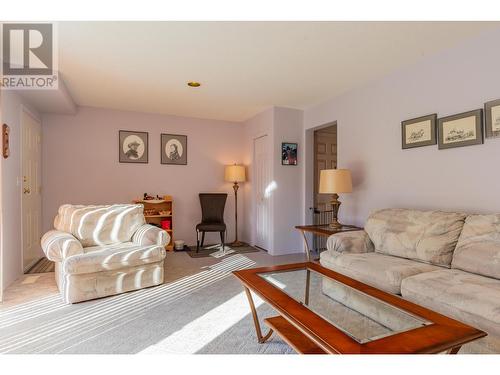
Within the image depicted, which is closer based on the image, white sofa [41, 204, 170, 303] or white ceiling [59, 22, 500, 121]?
white ceiling [59, 22, 500, 121]

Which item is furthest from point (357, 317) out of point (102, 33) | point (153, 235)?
point (102, 33)

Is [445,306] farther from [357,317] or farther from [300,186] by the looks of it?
[300,186]

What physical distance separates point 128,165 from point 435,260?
174 inches

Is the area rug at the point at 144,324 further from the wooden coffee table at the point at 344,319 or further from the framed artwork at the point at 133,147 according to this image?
the framed artwork at the point at 133,147

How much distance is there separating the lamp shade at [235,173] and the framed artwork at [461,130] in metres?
3.12

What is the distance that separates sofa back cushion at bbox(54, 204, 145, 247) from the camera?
10.1 feet

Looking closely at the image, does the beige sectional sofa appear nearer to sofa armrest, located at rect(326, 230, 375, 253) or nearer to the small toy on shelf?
sofa armrest, located at rect(326, 230, 375, 253)

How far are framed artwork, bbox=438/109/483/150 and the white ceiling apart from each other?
0.66 meters

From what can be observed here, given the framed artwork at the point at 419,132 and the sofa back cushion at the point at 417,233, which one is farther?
the framed artwork at the point at 419,132

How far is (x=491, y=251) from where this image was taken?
1935 mm

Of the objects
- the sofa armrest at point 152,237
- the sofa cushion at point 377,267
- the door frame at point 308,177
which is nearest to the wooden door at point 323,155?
the door frame at point 308,177

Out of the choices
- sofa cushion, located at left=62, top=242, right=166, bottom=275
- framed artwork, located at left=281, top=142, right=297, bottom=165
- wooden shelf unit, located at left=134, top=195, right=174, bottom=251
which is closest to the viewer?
sofa cushion, located at left=62, top=242, right=166, bottom=275

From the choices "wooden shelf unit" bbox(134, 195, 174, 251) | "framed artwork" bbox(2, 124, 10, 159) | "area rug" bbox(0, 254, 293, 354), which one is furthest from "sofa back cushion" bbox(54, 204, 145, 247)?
"wooden shelf unit" bbox(134, 195, 174, 251)

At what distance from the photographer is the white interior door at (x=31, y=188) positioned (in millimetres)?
3592
